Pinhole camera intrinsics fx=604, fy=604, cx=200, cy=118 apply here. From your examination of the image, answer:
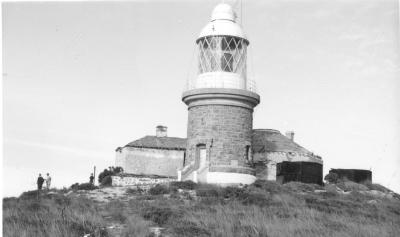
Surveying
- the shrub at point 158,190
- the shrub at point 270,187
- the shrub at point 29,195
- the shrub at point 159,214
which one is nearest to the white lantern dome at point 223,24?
the shrub at point 270,187

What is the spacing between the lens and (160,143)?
1268 inches

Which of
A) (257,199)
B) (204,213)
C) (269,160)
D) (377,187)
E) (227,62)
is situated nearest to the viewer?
(204,213)

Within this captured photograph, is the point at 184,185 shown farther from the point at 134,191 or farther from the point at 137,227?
the point at 137,227

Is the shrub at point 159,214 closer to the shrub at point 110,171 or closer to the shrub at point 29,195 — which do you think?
the shrub at point 29,195

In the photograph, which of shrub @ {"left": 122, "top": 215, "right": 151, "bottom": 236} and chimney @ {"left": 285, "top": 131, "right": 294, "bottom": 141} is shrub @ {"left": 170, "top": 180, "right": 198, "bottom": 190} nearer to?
shrub @ {"left": 122, "top": 215, "right": 151, "bottom": 236}

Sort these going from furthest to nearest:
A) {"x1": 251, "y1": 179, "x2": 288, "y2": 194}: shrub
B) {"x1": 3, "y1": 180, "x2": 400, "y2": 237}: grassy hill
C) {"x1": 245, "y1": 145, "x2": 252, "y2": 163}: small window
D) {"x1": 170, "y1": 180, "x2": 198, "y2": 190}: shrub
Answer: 1. {"x1": 245, "y1": 145, "x2": 252, "y2": 163}: small window
2. {"x1": 170, "y1": 180, "x2": 198, "y2": 190}: shrub
3. {"x1": 251, "y1": 179, "x2": 288, "y2": 194}: shrub
4. {"x1": 3, "y1": 180, "x2": 400, "y2": 237}: grassy hill

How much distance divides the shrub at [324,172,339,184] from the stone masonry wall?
549 centimetres

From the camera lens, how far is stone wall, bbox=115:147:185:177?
1236 inches

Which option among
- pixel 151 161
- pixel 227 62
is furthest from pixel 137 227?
pixel 151 161

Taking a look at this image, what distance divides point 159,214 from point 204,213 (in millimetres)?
1080

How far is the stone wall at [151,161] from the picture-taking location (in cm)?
3139

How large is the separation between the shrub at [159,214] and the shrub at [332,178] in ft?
43.9

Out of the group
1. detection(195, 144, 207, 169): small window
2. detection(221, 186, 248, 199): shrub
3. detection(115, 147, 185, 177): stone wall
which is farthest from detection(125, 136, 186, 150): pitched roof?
detection(221, 186, 248, 199): shrub

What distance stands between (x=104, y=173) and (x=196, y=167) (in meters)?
10.6
